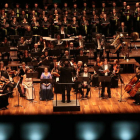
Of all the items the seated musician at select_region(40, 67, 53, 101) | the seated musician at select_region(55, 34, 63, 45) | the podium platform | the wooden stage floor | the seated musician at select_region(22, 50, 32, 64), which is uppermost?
the seated musician at select_region(55, 34, 63, 45)

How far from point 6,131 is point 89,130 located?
383mm

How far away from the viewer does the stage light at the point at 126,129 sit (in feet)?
4.45

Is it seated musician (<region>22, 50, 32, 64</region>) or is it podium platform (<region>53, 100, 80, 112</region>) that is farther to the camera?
seated musician (<region>22, 50, 32, 64</region>)

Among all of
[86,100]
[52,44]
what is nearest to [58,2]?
[52,44]

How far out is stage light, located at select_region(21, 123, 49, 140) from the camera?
4.45 ft

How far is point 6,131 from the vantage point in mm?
1374

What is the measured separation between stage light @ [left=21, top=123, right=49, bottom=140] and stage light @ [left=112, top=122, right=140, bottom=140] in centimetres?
31

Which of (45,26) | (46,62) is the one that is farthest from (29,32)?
(46,62)

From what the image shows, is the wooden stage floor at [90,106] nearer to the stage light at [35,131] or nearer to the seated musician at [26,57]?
the seated musician at [26,57]

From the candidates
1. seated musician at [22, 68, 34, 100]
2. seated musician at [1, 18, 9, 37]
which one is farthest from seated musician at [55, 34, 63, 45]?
seated musician at [22, 68, 34, 100]

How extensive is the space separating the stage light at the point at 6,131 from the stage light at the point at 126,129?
470 mm

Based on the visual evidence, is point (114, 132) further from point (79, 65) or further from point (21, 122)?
point (79, 65)

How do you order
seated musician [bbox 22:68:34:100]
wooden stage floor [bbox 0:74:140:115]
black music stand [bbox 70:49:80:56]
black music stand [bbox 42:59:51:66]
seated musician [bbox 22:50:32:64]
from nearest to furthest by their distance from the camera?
wooden stage floor [bbox 0:74:140:115] < seated musician [bbox 22:68:34:100] < black music stand [bbox 42:59:51:66] < black music stand [bbox 70:49:80:56] < seated musician [bbox 22:50:32:64]

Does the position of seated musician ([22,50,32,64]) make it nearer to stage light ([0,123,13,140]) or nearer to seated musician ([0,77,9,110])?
seated musician ([0,77,9,110])
